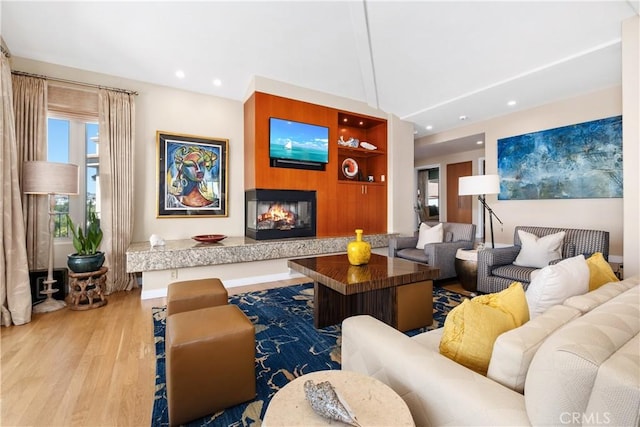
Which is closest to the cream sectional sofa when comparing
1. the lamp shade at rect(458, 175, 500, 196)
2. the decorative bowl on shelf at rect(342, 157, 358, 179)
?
the lamp shade at rect(458, 175, 500, 196)

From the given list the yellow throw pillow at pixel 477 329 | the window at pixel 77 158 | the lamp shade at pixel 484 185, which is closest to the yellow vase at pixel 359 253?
the yellow throw pillow at pixel 477 329

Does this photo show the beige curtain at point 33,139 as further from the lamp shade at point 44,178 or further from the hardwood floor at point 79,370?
the hardwood floor at point 79,370

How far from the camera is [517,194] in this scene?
→ 486cm

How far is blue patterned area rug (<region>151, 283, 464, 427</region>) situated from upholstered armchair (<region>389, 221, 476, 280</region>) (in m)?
0.35

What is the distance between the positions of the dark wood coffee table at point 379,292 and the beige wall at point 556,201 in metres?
3.31

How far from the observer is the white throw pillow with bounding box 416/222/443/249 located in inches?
162

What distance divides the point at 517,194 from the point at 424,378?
504cm

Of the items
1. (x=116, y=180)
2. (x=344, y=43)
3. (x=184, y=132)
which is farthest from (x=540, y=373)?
(x=184, y=132)

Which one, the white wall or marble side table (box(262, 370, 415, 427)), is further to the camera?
the white wall

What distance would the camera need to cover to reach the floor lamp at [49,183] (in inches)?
113

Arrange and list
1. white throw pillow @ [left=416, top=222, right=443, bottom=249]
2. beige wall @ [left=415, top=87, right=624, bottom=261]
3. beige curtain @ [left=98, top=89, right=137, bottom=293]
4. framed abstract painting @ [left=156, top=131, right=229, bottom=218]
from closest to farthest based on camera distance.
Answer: beige curtain @ [left=98, top=89, right=137, bottom=293], beige wall @ [left=415, top=87, right=624, bottom=261], framed abstract painting @ [left=156, top=131, right=229, bottom=218], white throw pillow @ [left=416, top=222, right=443, bottom=249]

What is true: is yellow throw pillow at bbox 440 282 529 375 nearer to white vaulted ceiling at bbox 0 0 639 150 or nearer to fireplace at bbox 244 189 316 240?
white vaulted ceiling at bbox 0 0 639 150

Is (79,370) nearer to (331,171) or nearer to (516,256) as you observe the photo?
(331,171)

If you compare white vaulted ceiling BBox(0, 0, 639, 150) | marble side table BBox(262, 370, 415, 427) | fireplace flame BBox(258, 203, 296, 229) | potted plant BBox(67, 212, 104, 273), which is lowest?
marble side table BBox(262, 370, 415, 427)
